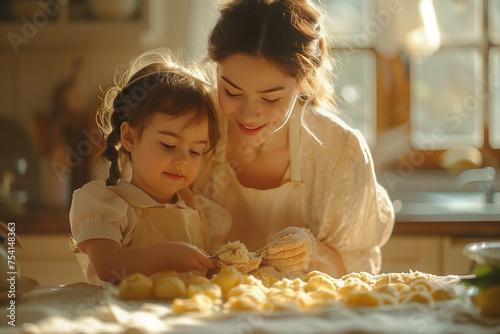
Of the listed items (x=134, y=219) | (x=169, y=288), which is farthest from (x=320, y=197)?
(x=169, y=288)

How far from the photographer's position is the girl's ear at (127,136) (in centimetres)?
114

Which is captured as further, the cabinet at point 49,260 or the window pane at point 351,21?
the window pane at point 351,21

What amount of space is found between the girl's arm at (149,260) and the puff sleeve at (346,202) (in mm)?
409

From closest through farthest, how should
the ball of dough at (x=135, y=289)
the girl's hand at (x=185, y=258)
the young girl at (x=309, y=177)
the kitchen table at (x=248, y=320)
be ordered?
1. the kitchen table at (x=248, y=320)
2. the ball of dough at (x=135, y=289)
3. the girl's hand at (x=185, y=258)
4. the young girl at (x=309, y=177)

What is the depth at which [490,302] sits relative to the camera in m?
0.72

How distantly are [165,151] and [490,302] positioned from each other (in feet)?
2.02

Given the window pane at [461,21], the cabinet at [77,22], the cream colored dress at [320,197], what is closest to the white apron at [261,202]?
the cream colored dress at [320,197]

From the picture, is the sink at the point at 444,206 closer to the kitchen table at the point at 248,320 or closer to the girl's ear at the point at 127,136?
the girl's ear at the point at 127,136

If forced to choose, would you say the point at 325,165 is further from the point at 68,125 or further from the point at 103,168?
the point at 68,125

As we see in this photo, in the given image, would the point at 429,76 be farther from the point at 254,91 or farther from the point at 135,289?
the point at 135,289

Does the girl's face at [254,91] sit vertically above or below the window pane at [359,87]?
below

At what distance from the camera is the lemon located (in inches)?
28.3

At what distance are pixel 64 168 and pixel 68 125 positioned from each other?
183mm

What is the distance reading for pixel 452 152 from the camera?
265cm
